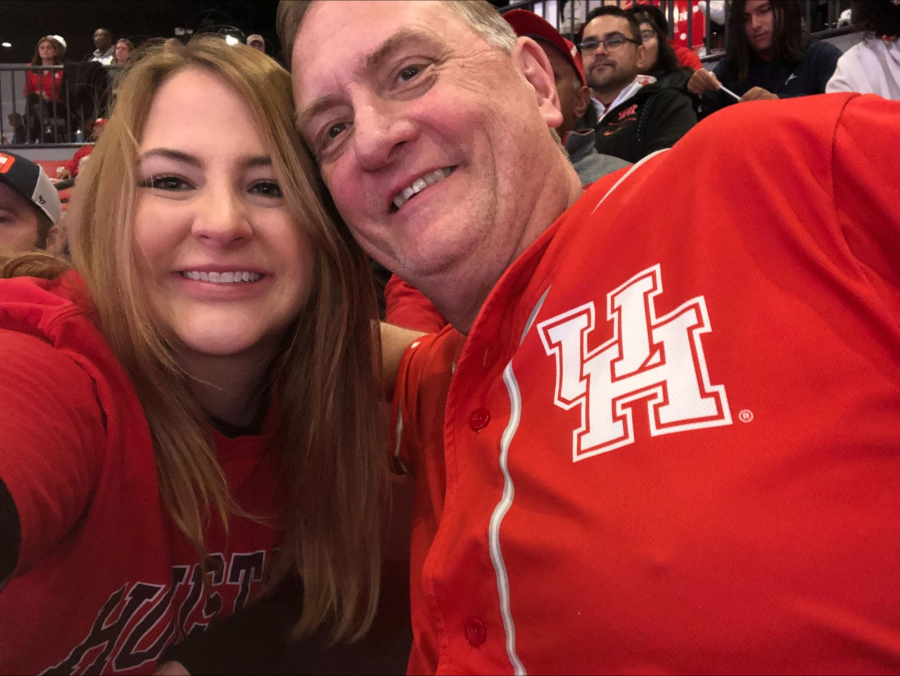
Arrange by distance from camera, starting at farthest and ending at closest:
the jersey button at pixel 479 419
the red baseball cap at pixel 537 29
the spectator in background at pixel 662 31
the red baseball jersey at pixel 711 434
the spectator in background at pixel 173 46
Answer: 1. the spectator in background at pixel 662 31
2. the red baseball cap at pixel 537 29
3. the spectator in background at pixel 173 46
4. the jersey button at pixel 479 419
5. the red baseball jersey at pixel 711 434

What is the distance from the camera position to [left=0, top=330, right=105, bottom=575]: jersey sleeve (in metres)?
0.71

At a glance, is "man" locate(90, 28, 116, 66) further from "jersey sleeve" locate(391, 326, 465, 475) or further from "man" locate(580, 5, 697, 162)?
"jersey sleeve" locate(391, 326, 465, 475)

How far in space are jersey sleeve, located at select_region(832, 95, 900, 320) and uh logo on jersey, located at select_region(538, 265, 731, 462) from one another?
0.54ft

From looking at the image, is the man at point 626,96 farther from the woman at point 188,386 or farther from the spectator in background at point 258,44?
the woman at point 188,386

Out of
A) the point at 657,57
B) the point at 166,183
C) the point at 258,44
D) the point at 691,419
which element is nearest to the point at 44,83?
the point at 258,44

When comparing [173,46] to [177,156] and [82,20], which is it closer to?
[177,156]

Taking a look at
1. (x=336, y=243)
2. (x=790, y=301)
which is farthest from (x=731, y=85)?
(x=790, y=301)

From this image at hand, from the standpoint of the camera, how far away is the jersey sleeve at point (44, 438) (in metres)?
0.71

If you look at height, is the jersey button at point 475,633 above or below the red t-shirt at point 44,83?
below

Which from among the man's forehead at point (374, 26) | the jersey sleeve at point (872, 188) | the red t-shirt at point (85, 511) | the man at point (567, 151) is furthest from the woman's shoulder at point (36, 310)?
the man at point (567, 151)

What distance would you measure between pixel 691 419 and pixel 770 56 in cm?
339

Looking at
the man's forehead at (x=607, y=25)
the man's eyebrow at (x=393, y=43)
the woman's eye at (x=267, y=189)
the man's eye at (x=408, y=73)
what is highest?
the man's forehead at (x=607, y=25)

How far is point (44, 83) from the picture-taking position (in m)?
7.96

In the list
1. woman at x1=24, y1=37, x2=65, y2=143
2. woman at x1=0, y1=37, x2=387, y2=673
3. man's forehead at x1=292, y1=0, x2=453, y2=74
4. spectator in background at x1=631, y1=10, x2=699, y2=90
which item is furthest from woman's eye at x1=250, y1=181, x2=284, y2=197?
woman at x1=24, y1=37, x2=65, y2=143
